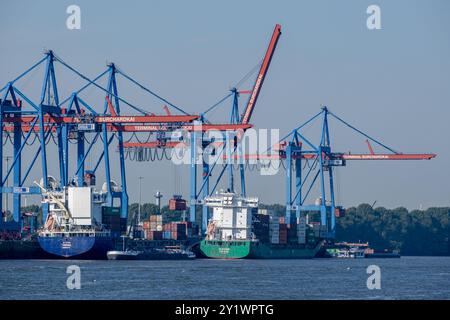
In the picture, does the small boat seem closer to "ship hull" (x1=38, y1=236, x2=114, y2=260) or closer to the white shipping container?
"ship hull" (x1=38, y1=236, x2=114, y2=260)

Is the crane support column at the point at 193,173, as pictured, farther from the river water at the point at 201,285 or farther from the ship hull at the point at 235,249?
the river water at the point at 201,285

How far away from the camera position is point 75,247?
10538cm

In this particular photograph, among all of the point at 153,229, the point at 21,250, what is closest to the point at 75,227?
the point at 21,250

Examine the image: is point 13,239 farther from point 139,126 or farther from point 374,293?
point 374,293

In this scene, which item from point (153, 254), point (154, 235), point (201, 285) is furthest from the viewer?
point (154, 235)

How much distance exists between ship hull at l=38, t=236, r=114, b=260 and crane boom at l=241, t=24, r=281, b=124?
39.1 metres

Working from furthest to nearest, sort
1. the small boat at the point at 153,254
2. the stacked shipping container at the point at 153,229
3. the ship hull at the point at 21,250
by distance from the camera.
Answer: the stacked shipping container at the point at 153,229 → the ship hull at the point at 21,250 → the small boat at the point at 153,254

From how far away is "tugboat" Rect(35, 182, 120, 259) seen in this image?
4161 inches

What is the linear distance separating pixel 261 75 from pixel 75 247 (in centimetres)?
4517

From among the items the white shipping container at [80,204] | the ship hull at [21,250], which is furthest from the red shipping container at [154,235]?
the ship hull at [21,250]

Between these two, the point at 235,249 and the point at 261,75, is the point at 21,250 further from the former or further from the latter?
the point at 261,75

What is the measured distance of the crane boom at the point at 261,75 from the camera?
14075 cm
